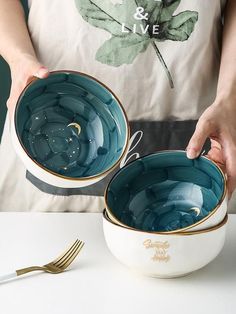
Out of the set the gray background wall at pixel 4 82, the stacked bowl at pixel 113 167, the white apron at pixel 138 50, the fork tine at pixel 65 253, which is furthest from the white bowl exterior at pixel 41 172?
the gray background wall at pixel 4 82

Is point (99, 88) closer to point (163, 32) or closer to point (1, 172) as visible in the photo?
point (163, 32)

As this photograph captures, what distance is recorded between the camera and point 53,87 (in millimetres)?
1145

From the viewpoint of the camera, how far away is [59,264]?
106 centimetres

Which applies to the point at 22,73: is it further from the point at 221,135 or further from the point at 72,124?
the point at 221,135

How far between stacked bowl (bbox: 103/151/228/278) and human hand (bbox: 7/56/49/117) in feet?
0.62

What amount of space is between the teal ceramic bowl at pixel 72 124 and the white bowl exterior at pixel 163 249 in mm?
169

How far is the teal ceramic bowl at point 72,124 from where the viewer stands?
1130 millimetres

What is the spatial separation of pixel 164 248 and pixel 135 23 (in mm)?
424

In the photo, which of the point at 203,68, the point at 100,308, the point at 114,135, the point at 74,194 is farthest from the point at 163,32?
the point at 100,308

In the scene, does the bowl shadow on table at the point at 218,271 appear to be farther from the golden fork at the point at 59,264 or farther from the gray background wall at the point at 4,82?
the gray background wall at the point at 4,82

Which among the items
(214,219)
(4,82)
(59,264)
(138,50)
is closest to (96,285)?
(59,264)

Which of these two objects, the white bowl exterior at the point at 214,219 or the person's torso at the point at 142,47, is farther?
the person's torso at the point at 142,47

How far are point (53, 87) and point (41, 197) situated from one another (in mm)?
239

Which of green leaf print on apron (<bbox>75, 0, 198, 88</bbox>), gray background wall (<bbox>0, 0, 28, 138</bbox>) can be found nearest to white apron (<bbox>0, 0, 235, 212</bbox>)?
green leaf print on apron (<bbox>75, 0, 198, 88</bbox>)
